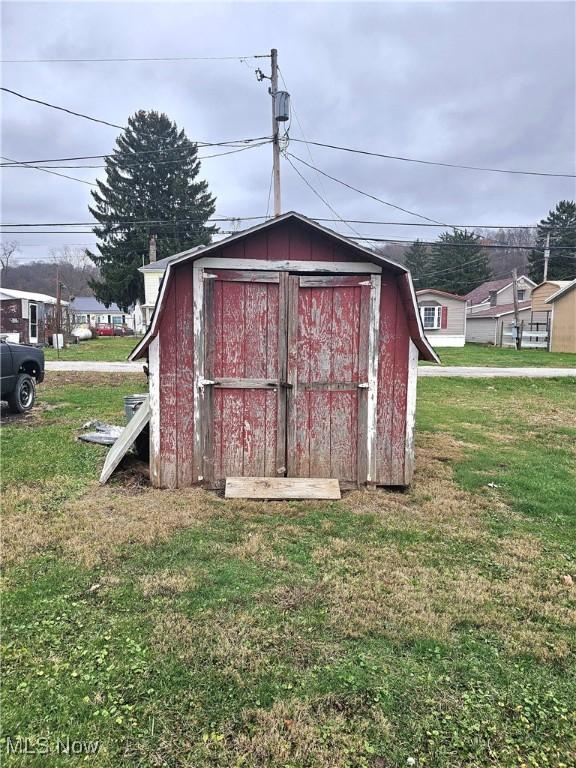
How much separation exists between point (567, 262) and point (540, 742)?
151 ft

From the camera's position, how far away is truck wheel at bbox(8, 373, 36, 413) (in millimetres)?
8875

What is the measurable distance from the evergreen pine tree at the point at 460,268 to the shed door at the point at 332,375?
149ft

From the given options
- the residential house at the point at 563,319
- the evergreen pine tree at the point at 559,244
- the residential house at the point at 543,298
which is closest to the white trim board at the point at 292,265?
the residential house at the point at 563,319

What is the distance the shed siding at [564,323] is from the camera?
25.0 metres

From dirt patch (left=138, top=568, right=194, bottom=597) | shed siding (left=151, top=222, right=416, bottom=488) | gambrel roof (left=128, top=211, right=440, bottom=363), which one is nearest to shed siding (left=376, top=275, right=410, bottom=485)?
shed siding (left=151, top=222, right=416, bottom=488)

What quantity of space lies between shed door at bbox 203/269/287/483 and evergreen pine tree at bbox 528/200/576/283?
137 feet

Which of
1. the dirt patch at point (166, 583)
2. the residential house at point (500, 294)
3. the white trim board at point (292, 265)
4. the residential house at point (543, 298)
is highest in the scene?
the residential house at point (500, 294)

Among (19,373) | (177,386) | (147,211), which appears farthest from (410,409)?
(147,211)

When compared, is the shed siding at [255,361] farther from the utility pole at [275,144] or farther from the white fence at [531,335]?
the white fence at [531,335]

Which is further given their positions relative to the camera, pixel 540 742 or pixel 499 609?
pixel 499 609

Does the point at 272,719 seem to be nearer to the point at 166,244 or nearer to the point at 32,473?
the point at 32,473

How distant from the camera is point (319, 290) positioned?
A: 510 centimetres

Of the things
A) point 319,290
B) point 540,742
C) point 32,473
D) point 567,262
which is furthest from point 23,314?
point 567,262

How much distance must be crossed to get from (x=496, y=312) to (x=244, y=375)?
3270 centimetres
